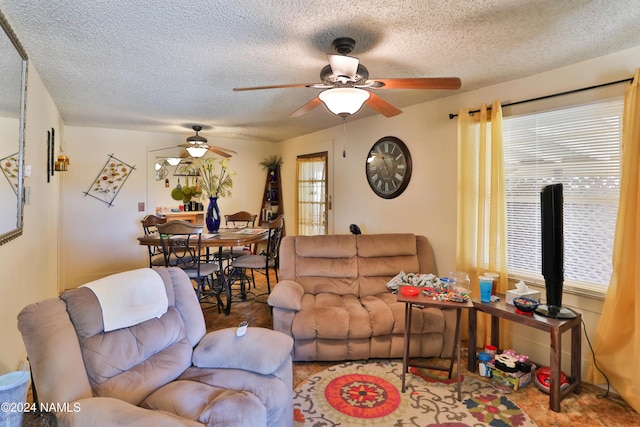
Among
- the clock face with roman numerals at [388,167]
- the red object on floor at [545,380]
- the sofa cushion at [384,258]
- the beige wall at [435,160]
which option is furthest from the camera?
the clock face with roman numerals at [388,167]

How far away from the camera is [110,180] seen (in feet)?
16.4

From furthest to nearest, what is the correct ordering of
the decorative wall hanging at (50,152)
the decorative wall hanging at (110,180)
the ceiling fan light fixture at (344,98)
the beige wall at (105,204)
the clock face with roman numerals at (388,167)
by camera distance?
the decorative wall hanging at (110,180), the beige wall at (105,204), the clock face with roman numerals at (388,167), the decorative wall hanging at (50,152), the ceiling fan light fixture at (344,98)

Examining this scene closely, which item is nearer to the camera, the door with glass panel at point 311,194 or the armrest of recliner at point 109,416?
the armrest of recliner at point 109,416

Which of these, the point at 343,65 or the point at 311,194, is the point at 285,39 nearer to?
the point at 343,65

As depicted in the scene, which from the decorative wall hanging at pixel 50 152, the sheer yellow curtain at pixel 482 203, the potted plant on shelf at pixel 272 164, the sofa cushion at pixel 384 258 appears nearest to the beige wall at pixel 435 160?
the sheer yellow curtain at pixel 482 203

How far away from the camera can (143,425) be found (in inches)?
Answer: 43.8

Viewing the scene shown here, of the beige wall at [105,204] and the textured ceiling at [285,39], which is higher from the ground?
the textured ceiling at [285,39]

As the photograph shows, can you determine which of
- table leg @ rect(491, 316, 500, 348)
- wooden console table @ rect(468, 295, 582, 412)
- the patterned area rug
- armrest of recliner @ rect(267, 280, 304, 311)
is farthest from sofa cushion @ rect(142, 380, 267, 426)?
table leg @ rect(491, 316, 500, 348)

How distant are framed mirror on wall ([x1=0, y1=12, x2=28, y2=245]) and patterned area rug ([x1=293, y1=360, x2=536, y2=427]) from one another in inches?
80.5

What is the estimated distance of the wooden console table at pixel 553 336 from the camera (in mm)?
2088

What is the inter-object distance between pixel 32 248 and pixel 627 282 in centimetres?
428

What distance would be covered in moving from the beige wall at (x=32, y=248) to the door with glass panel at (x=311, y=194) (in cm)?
330

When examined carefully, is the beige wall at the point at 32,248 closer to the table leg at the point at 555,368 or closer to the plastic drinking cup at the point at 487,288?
the plastic drinking cup at the point at 487,288

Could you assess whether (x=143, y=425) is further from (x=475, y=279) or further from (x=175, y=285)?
(x=475, y=279)
